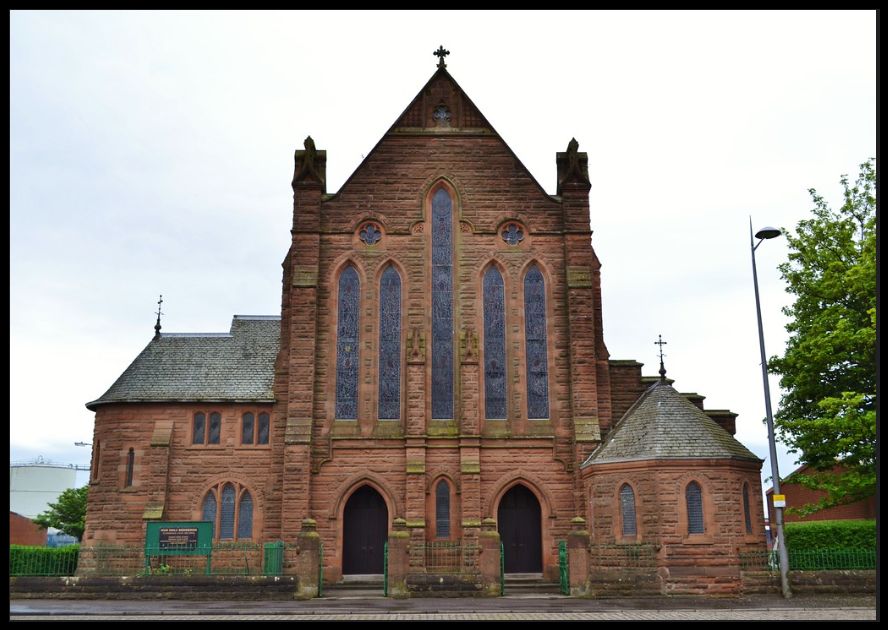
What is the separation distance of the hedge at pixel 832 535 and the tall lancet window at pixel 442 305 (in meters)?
12.8

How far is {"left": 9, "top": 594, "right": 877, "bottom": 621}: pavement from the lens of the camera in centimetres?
1869

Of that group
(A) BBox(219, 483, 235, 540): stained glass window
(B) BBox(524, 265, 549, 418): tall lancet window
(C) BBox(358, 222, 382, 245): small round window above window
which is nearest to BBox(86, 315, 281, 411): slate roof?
(A) BBox(219, 483, 235, 540): stained glass window

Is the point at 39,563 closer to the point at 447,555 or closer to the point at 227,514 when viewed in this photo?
the point at 227,514

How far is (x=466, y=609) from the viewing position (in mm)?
20203

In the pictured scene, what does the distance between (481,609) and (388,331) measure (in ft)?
43.0

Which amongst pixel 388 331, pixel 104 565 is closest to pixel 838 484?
pixel 388 331

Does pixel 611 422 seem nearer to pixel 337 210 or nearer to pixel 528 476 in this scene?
pixel 528 476

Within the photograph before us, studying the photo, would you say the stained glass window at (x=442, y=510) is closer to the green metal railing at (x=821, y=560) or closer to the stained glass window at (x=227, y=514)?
the stained glass window at (x=227, y=514)

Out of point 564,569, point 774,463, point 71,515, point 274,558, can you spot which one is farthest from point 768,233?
point 71,515

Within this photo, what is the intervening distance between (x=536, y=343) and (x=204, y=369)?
1267 cm

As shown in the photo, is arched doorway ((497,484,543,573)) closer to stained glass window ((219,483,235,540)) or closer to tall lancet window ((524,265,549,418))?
tall lancet window ((524,265,549,418))

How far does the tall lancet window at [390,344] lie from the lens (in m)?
30.5

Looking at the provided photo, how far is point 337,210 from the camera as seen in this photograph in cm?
3203

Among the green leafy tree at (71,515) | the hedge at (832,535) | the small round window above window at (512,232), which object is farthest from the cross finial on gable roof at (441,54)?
the green leafy tree at (71,515)
